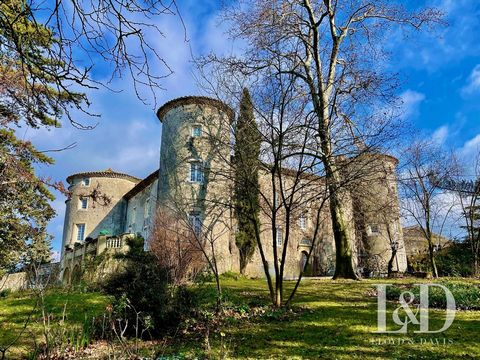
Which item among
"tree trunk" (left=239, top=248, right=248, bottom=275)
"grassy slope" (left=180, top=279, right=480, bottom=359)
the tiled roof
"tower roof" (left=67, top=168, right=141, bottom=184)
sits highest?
"tower roof" (left=67, top=168, right=141, bottom=184)

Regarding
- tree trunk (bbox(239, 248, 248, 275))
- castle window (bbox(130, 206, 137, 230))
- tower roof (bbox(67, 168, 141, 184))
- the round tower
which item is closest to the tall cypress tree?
the round tower

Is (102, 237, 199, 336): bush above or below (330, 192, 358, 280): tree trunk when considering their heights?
below

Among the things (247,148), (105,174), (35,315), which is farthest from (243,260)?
(105,174)

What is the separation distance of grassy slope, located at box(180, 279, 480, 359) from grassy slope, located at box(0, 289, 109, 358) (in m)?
2.24

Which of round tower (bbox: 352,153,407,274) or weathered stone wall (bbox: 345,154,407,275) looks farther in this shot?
round tower (bbox: 352,153,407,274)

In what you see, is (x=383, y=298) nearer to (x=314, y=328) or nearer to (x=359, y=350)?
(x=314, y=328)

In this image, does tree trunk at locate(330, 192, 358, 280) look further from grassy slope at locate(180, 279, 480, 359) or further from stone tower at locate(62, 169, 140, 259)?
stone tower at locate(62, 169, 140, 259)

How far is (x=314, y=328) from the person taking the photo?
6.65m

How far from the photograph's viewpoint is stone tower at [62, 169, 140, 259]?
1358 inches

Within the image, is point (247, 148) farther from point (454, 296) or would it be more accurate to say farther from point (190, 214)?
point (190, 214)

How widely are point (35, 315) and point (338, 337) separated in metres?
5.63

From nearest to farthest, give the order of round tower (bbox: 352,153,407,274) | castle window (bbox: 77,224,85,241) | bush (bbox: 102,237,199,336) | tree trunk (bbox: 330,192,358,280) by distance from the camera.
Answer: bush (bbox: 102,237,199,336) < round tower (bbox: 352,153,407,274) < tree trunk (bbox: 330,192,358,280) < castle window (bbox: 77,224,85,241)

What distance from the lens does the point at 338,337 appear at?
605 centimetres

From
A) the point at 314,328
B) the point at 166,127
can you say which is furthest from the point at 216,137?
the point at 166,127
